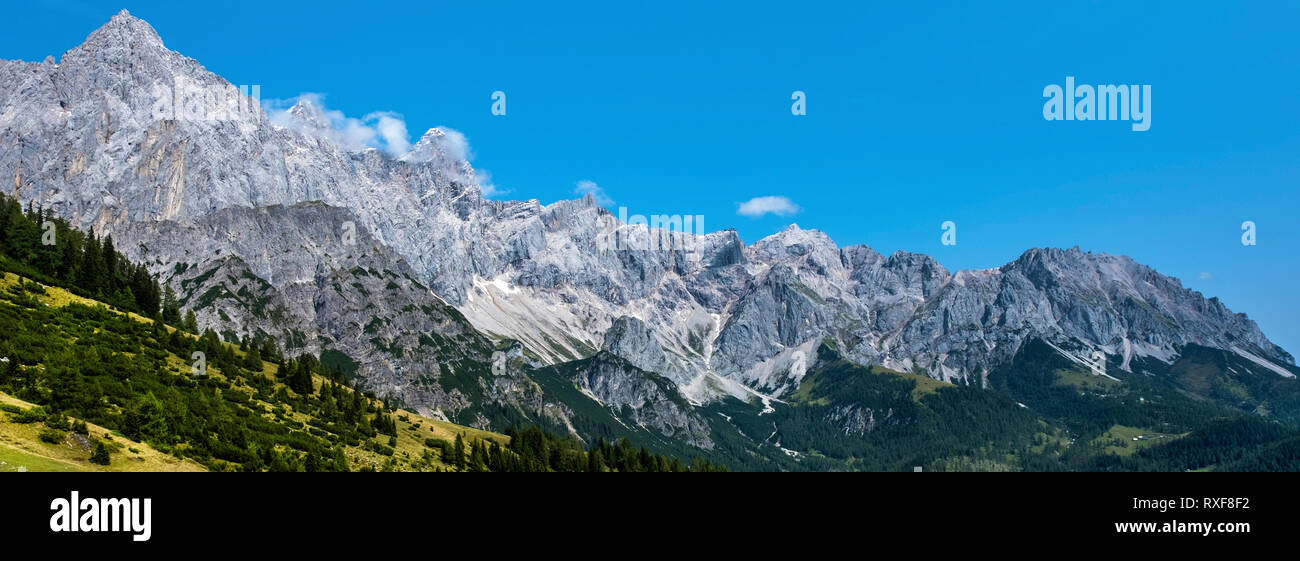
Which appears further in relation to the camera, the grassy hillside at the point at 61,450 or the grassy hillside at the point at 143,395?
the grassy hillside at the point at 143,395

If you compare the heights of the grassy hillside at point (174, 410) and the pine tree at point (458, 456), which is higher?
the grassy hillside at point (174, 410)

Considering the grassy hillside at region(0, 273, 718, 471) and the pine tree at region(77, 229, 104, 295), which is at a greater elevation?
the pine tree at region(77, 229, 104, 295)

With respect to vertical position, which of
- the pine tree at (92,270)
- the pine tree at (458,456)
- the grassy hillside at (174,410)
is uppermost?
the pine tree at (92,270)

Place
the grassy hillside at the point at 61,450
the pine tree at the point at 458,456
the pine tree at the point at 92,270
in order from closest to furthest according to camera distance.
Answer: the grassy hillside at the point at 61,450 → the pine tree at the point at 458,456 → the pine tree at the point at 92,270

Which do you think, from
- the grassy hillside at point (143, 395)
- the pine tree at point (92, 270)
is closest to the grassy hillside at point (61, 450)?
the grassy hillside at point (143, 395)

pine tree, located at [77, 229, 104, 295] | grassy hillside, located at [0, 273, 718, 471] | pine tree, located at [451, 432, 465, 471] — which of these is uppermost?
pine tree, located at [77, 229, 104, 295]
